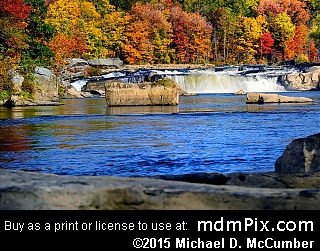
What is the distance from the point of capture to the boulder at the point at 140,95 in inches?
1303

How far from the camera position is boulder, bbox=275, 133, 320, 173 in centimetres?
845

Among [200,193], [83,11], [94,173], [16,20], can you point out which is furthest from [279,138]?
[83,11]

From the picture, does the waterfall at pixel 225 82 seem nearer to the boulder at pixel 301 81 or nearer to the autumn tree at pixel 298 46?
the boulder at pixel 301 81

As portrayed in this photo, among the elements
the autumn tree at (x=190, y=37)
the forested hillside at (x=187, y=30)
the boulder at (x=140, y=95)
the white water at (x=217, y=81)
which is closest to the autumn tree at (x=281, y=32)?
the forested hillside at (x=187, y=30)

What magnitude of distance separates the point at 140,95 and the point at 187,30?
7506cm

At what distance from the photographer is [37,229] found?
13.0 ft

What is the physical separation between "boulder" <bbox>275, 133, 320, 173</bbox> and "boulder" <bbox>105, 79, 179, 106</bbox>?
24192mm

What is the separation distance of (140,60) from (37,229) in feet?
308

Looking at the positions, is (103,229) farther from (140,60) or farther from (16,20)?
(140,60)

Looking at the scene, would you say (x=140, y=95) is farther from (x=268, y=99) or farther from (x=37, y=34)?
(x=37, y=34)

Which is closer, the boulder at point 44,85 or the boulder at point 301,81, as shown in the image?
the boulder at point 44,85

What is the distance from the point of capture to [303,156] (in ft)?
28.0

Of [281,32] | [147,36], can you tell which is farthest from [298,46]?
[147,36]

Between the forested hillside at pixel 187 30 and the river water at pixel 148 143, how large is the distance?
182ft
